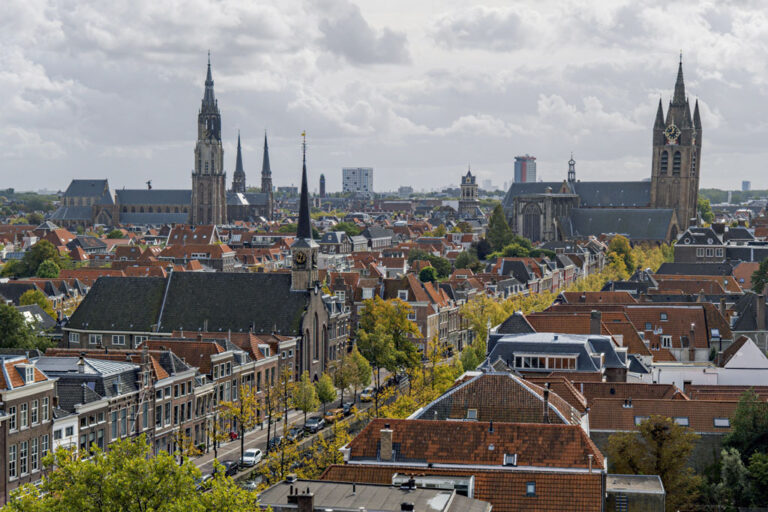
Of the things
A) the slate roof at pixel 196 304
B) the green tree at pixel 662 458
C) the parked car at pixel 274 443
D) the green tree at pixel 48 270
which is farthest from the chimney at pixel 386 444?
the green tree at pixel 48 270

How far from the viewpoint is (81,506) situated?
121ft

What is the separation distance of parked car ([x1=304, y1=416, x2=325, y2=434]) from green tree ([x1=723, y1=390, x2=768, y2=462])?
30.5m

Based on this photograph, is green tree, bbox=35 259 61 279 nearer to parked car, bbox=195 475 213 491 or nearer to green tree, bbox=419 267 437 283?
green tree, bbox=419 267 437 283

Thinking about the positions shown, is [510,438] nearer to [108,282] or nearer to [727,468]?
[727,468]

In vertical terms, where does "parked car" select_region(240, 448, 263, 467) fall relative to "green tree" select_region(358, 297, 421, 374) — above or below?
below

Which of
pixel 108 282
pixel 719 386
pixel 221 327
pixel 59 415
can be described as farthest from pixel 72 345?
pixel 719 386

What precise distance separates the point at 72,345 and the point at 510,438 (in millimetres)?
61238

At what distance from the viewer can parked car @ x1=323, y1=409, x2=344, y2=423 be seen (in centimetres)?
8525

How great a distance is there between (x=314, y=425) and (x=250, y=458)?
1152 cm

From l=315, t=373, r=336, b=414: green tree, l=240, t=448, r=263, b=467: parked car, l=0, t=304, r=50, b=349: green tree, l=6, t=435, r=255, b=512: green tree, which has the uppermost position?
l=6, t=435, r=255, b=512: green tree

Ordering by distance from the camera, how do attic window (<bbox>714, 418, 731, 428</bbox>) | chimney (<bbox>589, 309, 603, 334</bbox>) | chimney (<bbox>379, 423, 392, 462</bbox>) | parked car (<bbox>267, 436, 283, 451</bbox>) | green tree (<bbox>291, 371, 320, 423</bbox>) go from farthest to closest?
chimney (<bbox>589, 309, 603, 334</bbox>)
green tree (<bbox>291, 371, 320, 423</bbox>)
parked car (<bbox>267, 436, 283, 451</bbox>)
attic window (<bbox>714, 418, 731, 428</bbox>)
chimney (<bbox>379, 423, 392, 462</bbox>)

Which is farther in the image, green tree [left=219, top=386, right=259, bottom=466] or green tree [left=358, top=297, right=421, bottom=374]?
green tree [left=358, top=297, right=421, bottom=374]

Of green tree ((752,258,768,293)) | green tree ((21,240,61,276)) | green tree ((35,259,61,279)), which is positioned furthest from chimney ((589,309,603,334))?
green tree ((21,240,61,276))

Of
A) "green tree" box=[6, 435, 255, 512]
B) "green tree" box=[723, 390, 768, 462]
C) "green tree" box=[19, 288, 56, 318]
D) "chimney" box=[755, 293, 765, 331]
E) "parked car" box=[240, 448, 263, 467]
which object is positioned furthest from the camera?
"green tree" box=[19, 288, 56, 318]
